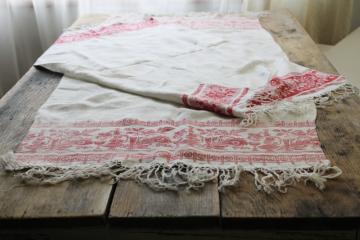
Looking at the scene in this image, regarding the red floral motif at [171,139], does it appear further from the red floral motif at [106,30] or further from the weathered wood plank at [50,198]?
the red floral motif at [106,30]

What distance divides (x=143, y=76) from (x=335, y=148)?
59cm

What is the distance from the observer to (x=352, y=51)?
170cm

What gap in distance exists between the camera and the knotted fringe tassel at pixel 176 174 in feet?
2.54

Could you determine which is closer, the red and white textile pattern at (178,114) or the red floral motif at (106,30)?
the red and white textile pattern at (178,114)

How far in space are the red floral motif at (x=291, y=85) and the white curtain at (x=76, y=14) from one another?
0.87 metres

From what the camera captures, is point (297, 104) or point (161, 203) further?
point (297, 104)

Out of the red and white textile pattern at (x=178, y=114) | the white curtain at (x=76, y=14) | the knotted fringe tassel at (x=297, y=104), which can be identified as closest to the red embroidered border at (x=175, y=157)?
the red and white textile pattern at (x=178, y=114)

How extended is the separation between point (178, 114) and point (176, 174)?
0.80ft

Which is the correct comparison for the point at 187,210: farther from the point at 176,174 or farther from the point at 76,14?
the point at 76,14

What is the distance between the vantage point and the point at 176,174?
31.8 inches

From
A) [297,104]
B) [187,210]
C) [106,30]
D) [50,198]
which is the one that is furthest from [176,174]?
[106,30]

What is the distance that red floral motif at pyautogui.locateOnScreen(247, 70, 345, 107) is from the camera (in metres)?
1.06

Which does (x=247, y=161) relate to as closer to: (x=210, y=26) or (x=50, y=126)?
(x=50, y=126)

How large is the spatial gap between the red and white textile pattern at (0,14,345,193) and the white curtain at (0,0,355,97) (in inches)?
21.0
